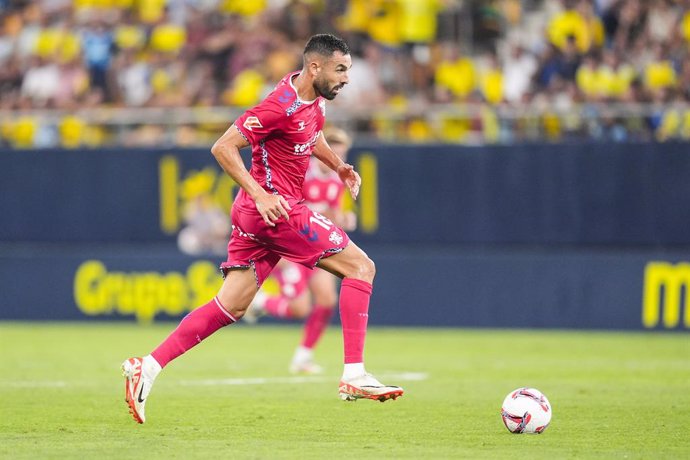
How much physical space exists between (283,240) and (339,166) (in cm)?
89

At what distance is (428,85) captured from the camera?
1897 centimetres

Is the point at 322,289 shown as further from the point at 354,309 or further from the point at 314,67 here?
the point at 314,67

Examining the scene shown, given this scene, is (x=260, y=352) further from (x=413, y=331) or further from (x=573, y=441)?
(x=573, y=441)

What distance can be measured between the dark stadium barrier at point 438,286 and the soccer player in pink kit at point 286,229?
9256mm

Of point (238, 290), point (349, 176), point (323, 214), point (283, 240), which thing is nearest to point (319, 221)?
point (283, 240)

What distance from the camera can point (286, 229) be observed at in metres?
8.53

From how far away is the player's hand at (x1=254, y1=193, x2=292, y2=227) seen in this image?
8.30 m

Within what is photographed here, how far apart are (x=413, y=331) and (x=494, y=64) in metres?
4.17

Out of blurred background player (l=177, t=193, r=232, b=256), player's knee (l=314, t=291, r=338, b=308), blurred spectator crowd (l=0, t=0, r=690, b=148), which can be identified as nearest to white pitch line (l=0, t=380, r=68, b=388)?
player's knee (l=314, t=291, r=338, b=308)

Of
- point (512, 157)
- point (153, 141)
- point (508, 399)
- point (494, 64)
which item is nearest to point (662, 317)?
point (512, 157)

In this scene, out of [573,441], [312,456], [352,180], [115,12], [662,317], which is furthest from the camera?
[115,12]

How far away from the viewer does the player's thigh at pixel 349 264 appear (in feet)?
28.4

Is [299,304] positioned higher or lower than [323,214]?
lower

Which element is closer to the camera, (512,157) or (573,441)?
(573,441)
